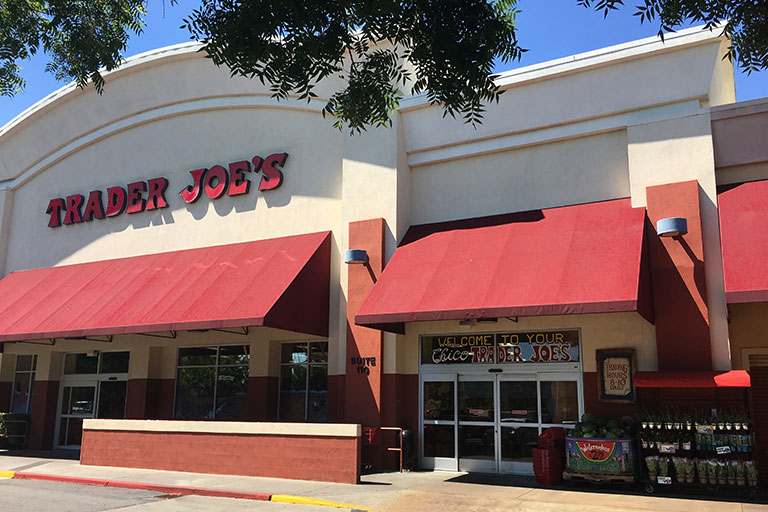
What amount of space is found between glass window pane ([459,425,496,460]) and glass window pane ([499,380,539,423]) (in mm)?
554

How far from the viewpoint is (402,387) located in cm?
1656

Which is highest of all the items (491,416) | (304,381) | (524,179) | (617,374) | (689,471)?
(524,179)

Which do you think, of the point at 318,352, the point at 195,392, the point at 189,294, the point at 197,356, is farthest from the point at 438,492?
the point at 197,356

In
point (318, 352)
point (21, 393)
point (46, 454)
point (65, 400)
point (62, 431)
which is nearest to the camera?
point (318, 352)

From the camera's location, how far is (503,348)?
15867mm

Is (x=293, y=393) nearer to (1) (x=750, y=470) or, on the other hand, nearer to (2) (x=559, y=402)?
(2) (x=559, y=402)

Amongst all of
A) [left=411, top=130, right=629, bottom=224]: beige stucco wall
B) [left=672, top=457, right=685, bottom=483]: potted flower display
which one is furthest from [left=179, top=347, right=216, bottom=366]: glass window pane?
[left=672, top=457, right=685, bottom=483]: potted flower display

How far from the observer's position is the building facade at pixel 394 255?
13961 millimetres

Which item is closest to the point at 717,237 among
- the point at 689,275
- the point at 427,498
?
the point at 689,275

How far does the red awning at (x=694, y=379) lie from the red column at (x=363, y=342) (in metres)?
6.09

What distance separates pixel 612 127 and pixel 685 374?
228 inches

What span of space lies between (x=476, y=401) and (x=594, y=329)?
128 inches

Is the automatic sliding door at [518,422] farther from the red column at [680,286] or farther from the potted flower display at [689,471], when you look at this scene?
the potted flower display at [689,471]

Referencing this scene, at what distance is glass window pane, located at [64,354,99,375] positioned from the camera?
22938 mm
